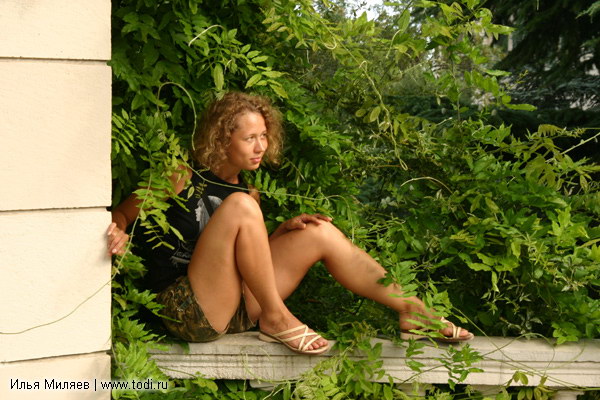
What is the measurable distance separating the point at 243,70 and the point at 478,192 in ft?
3.41

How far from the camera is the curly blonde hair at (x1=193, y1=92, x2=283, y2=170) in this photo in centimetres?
299

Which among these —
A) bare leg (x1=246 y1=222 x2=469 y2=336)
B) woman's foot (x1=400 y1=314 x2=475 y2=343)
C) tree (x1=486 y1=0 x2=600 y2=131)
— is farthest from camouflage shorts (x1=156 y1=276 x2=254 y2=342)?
tree (x1=486 y1=0 x2=600 y2=131)

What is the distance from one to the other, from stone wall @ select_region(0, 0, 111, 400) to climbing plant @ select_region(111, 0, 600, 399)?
273mm

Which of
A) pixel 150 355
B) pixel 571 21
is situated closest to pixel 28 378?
pixel 150 355

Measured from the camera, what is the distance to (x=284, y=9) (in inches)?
118

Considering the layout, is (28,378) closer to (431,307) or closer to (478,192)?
(431,307)

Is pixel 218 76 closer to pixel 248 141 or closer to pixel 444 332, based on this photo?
pixel 248 141

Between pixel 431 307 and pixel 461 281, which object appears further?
pixel 461 281

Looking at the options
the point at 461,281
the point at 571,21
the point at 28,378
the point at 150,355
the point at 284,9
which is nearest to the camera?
the point at 28,378

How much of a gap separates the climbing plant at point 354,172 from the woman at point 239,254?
8 cm

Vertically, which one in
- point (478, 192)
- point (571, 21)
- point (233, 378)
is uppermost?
point (571, 21)

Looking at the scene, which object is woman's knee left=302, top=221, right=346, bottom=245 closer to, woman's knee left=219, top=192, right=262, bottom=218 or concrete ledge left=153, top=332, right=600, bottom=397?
woman's knee left=219, top=192, right=262, bottom=218

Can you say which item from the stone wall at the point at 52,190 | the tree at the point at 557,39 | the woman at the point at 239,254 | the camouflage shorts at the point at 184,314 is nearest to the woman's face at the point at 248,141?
the woman at the point at 239,254

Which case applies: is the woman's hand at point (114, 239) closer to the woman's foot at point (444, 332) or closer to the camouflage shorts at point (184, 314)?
the camouflage shorts at point (184, 314)
